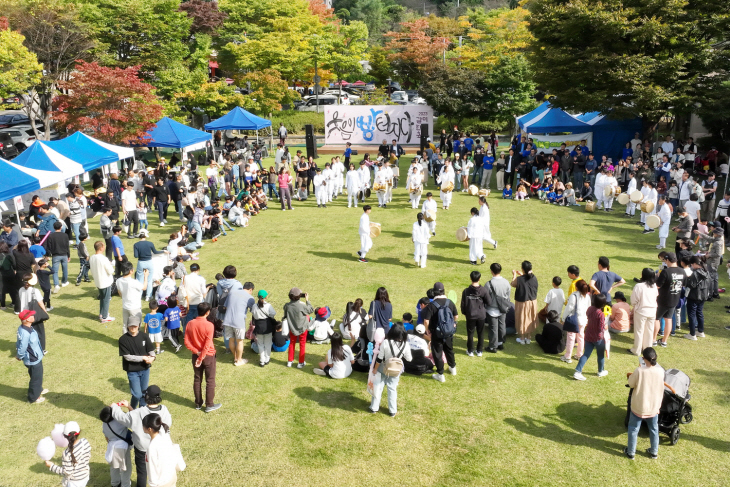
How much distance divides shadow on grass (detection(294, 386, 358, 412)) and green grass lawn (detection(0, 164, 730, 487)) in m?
0.03

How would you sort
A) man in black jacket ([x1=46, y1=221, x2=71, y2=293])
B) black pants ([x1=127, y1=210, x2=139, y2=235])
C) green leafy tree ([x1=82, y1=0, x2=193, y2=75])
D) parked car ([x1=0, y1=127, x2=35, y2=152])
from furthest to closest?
green leafy tree ([x1=82, y1=0, x2=193, y2=75]) → parked car ([x1=0, y1=127, x2=35, y2=152]) → black pants ([x1=127, y1=210, x2=139, y2=235]) → man in black jacket ([x1=46, y1=221, x2=71, y2=293])

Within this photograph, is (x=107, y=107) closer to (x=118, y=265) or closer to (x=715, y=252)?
(x=118, y=265)

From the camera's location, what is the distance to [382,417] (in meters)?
8.23

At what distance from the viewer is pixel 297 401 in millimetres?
8672

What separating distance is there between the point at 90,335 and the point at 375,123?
23.4 meters

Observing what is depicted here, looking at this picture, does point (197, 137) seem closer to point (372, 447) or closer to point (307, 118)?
point (307, 118)

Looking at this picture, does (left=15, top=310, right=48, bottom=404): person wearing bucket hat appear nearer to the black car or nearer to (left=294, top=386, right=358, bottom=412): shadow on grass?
(left=294, top=386, right=358, bottom=412): shadow on grass

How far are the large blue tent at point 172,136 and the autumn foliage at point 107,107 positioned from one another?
358mm

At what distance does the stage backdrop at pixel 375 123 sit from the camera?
1254 inches

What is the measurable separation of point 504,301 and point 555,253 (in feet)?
Result: 19.6

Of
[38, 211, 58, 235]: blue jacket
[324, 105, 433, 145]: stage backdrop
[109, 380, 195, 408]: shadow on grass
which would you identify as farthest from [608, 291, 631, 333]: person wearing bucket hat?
[324, 105, 433, 145]: stage backdrop

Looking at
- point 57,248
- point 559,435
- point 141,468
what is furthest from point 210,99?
point 559,435

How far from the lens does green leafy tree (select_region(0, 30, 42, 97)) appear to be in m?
23.8

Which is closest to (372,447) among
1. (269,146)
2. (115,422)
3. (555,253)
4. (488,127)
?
(115,422)
